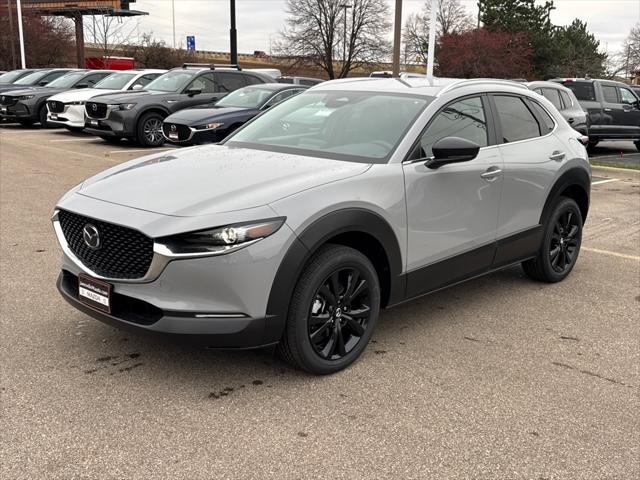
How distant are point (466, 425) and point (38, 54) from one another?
4342 cm

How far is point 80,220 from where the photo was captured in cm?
355

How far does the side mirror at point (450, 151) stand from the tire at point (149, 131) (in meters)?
11.4

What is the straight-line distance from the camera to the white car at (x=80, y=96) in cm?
1634

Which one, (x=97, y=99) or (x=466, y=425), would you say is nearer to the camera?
(x=466, y=425)

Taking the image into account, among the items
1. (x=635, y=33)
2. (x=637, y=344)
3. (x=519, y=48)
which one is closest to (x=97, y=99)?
(x=637, y=344)

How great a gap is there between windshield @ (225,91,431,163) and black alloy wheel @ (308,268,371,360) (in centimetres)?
78

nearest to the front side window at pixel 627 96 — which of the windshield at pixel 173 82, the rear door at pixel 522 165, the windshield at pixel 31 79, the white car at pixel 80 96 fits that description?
the windshield at pixel 173 82

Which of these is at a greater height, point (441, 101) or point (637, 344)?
point (441, 101)

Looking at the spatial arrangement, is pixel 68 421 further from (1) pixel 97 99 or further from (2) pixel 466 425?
(1) pixel 97 99

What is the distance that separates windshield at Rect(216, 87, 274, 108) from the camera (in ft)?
42.1

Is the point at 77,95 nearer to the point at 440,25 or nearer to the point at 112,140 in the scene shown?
the point at 112,140

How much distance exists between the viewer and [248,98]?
1303 centimetres

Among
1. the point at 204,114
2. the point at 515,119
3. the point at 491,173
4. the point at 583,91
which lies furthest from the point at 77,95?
the point at 491,173

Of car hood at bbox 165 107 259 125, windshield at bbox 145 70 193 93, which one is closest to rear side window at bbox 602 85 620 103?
car hood at bbox 165 107 259 125
